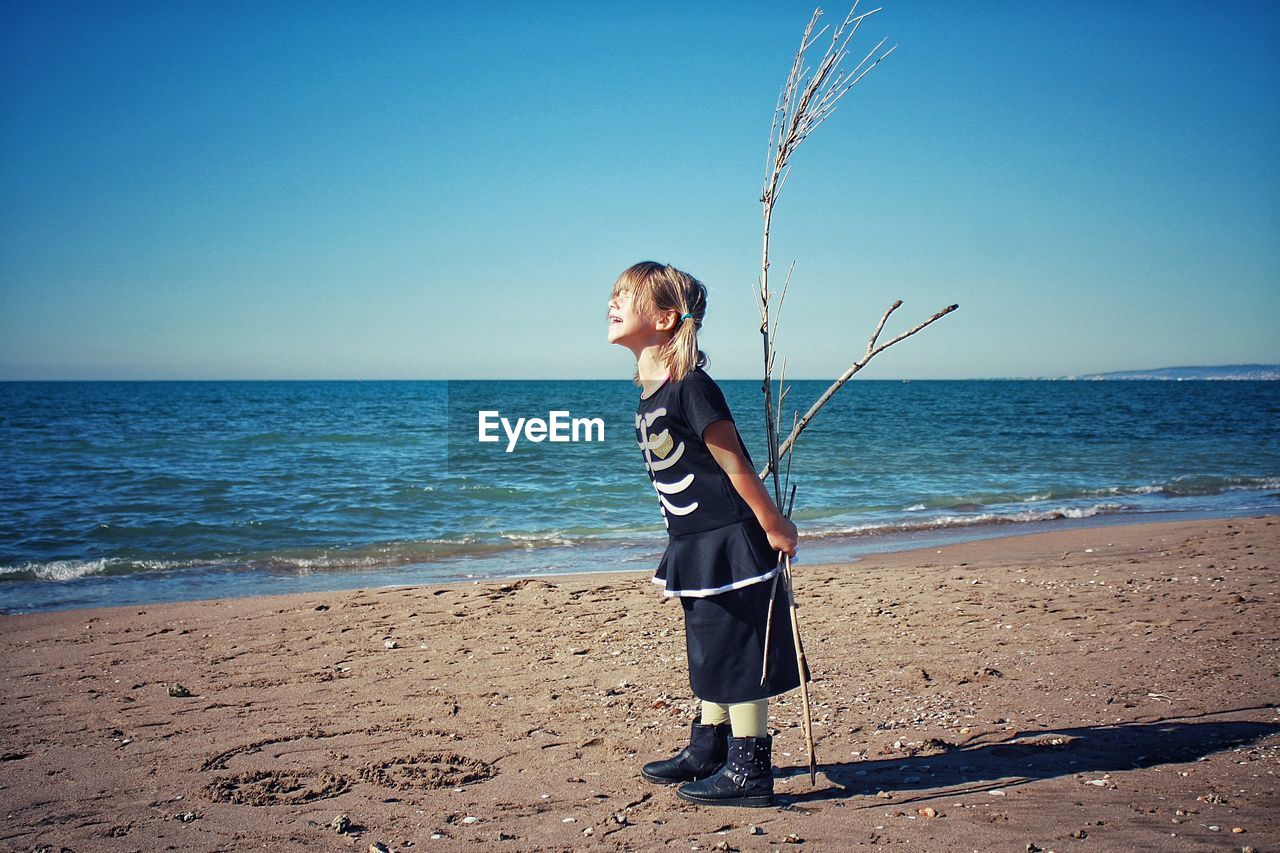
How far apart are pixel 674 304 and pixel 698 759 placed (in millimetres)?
1572

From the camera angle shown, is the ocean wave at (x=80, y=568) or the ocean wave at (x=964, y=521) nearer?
the ocean wave at (x=80, y=568)

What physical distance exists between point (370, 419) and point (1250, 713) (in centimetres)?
3890

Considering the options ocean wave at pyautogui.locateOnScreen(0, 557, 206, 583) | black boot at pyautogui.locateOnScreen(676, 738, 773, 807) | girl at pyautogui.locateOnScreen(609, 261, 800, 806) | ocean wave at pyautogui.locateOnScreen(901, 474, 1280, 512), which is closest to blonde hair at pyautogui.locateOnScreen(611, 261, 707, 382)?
girl at pyautogui.locateOnScreen(609, 261, 800, 806)

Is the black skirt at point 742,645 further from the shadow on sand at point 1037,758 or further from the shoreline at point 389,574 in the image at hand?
the shoreline at point 389,574

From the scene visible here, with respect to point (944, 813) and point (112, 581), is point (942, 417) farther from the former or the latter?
point (944, 813)

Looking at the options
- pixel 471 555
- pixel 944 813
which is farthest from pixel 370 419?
pixel 944 813

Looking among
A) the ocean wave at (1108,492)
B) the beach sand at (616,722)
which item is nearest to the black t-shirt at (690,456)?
the beach sand at (616,722)

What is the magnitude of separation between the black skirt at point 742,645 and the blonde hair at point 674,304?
0.73 meters

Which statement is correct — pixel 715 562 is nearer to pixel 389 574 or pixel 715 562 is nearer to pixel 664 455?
pixel 664 455

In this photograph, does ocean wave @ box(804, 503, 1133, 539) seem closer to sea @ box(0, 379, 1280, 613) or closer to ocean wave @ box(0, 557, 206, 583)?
sea @ box(0, 379, 1280, 613)

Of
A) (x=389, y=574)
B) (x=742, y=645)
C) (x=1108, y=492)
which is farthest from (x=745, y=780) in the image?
(x=1108, y=492)

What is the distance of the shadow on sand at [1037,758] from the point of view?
9.61 feet

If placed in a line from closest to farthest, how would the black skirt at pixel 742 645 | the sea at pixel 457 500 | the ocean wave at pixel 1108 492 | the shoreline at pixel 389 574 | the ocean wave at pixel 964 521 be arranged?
the black skirt at pixel 742 645 < the shoreline at pixel 389 574 < the sea at pixel 457 500 < the ocean wave at pixel 964 521 < the ocean wave at pixel 1108 492

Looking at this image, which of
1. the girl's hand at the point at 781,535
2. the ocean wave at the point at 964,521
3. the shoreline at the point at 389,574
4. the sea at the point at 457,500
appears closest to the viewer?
the girl's hand at the point at 781,535
